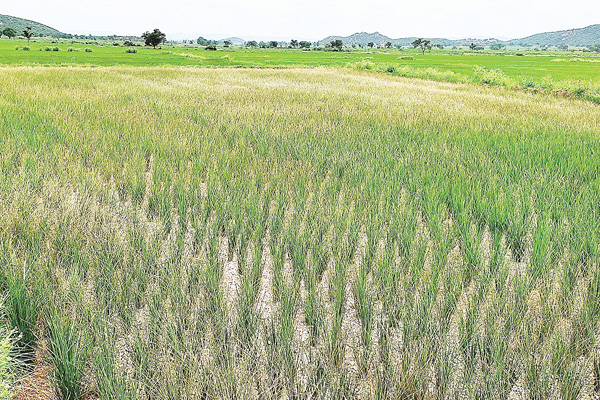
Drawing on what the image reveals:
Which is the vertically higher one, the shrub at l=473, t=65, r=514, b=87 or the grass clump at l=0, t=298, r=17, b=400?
the shrub at l=473, t=65, r=514, b=87

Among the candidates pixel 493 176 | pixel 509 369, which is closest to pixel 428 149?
pixel 493 176

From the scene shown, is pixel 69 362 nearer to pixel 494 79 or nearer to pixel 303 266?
pixel 303 266

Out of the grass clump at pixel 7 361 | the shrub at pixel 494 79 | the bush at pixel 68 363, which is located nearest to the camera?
the grass clump at pixel 7 361

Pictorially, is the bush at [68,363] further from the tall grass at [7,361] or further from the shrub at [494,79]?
the shrub at [494,79]

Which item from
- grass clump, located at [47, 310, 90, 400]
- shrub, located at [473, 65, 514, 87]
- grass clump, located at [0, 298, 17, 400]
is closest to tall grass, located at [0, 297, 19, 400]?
grass clump, located at [0, 298, 17, 400]

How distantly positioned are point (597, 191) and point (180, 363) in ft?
12.4

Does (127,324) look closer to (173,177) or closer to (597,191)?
(173,177)

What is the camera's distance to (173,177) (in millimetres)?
3746

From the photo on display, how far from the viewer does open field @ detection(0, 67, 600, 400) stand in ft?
4.65

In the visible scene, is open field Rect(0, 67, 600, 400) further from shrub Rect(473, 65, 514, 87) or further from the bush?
shrub Rect(473, 65, 514, 87)

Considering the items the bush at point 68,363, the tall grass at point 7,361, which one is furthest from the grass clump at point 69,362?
the tall grass at point 7,361

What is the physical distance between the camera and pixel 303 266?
226 centimetres

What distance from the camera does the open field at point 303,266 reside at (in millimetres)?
1418

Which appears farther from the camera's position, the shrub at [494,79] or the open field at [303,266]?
the shrub at [494,79]
